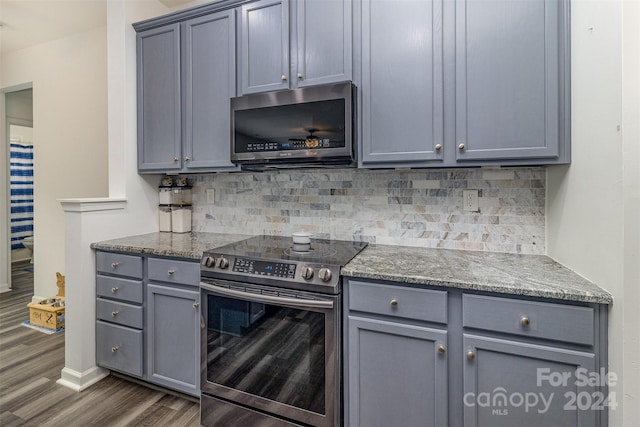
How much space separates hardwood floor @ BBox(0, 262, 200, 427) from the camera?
69.0 inches

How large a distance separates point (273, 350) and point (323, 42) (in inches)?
66.2

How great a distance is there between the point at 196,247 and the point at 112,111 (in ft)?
4.41

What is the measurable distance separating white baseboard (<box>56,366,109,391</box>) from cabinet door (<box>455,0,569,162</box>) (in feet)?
8.56

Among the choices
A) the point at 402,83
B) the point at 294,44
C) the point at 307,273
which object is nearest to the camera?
the point at 307,273

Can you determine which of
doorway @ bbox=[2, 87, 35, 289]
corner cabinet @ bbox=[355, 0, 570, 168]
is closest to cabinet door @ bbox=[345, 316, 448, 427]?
corner cabinet @ bbox=[355, 0, 570, 168]

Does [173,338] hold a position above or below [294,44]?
below

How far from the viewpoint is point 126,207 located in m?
2.33

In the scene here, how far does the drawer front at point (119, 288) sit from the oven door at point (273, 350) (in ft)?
1.85

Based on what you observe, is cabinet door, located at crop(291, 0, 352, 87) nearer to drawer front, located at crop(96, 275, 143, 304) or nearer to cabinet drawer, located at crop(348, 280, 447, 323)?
cabinet drawer, located at crop(348, 280, 447, 323)

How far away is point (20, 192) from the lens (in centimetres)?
524

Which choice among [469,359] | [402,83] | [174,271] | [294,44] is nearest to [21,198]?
[174,271]

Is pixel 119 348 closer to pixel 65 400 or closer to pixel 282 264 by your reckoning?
pixel 65 400

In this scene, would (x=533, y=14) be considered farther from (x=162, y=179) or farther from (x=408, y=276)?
(x=162, y=179)

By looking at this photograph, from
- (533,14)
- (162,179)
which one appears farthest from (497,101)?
(162,179)
